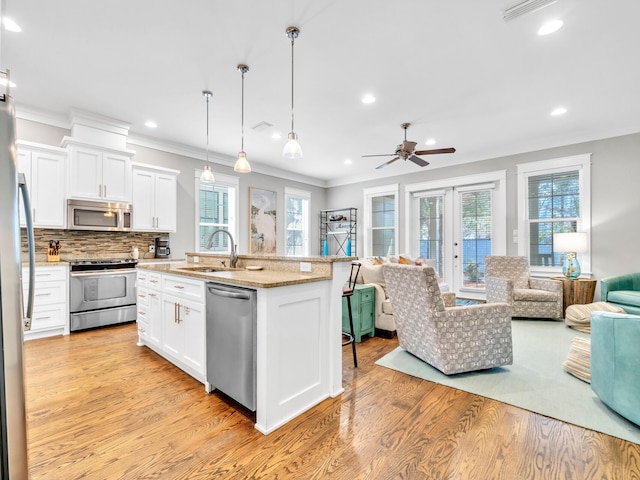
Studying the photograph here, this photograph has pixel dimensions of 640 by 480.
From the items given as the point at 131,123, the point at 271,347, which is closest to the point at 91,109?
→ the point at 131,123

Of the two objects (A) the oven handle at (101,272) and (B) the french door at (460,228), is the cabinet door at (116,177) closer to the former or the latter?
(A) the oven handle at (101,272)

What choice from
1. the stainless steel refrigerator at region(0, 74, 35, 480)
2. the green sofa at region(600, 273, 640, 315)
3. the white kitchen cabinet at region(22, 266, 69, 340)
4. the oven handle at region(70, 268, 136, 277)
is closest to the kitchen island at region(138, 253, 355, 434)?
the stainless steel refrigerator at region(0, 74, 35, 480)

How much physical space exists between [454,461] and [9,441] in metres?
1.98

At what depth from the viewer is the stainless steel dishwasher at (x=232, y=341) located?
6.26 ft

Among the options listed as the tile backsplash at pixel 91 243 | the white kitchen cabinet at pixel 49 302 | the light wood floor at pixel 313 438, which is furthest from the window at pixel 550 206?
the white kitchen cabinet at pixel 49 302

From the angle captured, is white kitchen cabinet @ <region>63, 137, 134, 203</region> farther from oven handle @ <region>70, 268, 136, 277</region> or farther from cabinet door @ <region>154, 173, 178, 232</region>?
oven handle @ <region>70, 268, 136, 277</region>

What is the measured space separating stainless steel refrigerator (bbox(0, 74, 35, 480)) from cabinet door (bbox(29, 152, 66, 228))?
3411 mm

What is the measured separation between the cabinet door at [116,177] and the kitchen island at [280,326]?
2033mm

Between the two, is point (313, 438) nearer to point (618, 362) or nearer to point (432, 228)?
point (618, 362)

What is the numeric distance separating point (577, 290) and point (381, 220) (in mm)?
3815

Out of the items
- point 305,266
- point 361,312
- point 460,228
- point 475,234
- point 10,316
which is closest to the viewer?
point 10,316

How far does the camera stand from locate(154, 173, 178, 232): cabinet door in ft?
15.7

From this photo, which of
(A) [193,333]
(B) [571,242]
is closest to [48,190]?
(A) [193,333]

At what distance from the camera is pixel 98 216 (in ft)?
13.8
